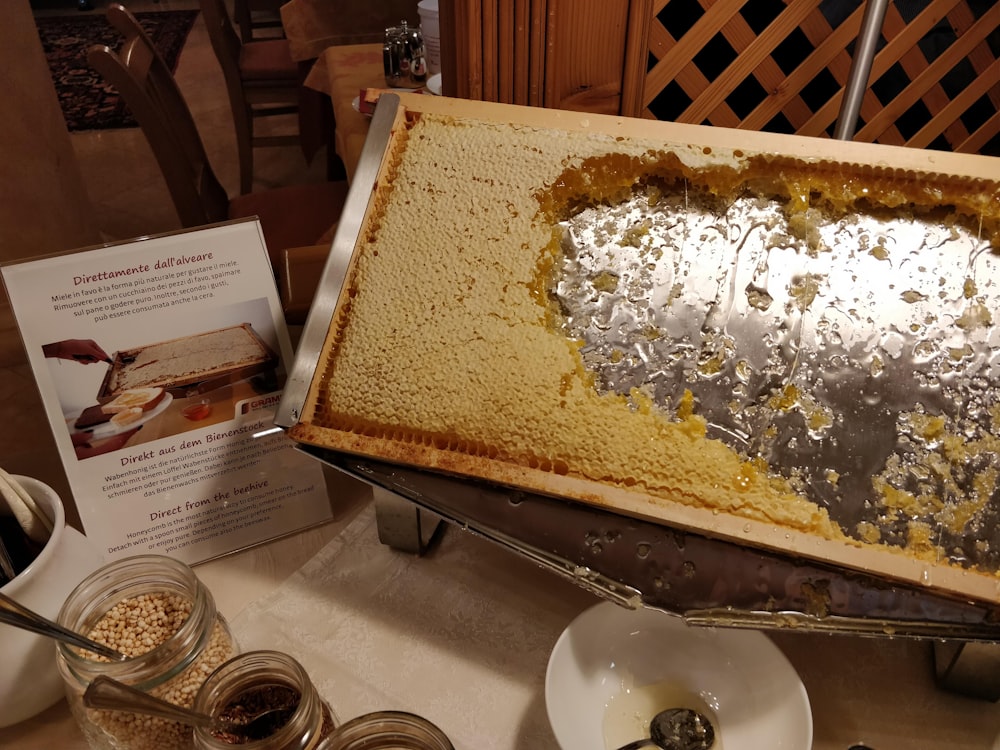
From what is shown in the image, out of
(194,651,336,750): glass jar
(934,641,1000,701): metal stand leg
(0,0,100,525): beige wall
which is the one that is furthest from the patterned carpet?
(934,641,1000,701): metal stand leg

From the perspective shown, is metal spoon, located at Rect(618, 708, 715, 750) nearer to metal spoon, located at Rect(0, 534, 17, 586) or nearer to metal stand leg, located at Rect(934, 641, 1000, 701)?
metal stand leg, located at Rect(934, 641, 1000, 701)

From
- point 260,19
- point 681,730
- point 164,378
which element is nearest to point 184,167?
point 164,378

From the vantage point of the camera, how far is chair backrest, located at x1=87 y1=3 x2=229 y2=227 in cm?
167

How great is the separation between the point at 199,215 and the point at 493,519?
1.59 meters

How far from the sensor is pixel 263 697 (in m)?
0.69

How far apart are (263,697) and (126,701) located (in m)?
0.13

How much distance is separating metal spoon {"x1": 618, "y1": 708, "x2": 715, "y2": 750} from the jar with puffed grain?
1.52ft

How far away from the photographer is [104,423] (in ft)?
2.82

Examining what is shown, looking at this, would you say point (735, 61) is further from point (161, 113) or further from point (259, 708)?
point (161, 113)

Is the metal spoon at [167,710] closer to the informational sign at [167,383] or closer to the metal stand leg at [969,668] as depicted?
the informational sign at [167,383]

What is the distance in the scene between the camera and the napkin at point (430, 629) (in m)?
0.80

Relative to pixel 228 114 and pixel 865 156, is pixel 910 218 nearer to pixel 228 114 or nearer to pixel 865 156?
pixel 865 156

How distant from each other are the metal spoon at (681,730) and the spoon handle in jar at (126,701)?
442 mm

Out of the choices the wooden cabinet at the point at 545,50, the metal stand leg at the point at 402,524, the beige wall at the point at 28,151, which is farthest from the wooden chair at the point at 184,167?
the metal stand leg at the point at 402,524
